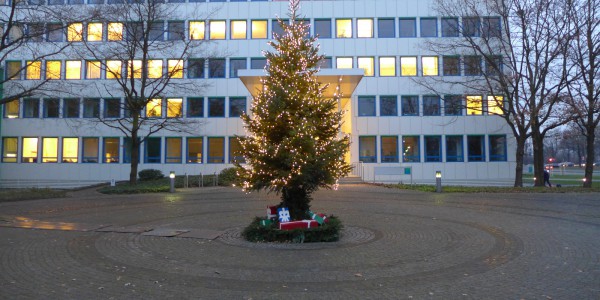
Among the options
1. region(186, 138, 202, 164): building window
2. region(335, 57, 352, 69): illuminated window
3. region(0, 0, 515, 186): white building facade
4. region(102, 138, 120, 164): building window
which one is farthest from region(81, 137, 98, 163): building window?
region(335, 57, 352, 69): illuminated window

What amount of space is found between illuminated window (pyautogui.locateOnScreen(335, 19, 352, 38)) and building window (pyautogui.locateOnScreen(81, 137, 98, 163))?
74.0ft

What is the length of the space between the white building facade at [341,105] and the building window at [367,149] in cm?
8

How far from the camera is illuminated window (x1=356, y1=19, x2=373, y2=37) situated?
34.8 m

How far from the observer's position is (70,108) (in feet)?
116

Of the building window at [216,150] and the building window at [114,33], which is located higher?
the building window at [114,33]

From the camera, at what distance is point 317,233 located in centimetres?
901

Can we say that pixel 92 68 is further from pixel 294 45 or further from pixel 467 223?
pixel 467 223

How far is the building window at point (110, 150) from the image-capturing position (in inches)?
1384

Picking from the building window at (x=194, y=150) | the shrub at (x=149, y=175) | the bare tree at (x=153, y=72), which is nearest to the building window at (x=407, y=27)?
the bare tree at (x=153, y=72)

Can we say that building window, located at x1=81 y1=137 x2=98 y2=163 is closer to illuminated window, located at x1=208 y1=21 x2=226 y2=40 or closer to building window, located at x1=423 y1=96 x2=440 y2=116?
illuminated window, located at x1=208 y1=21 x2=226 y2=40

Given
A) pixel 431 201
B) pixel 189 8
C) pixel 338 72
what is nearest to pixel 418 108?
pixel 338 72

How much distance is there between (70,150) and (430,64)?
31.4 metres

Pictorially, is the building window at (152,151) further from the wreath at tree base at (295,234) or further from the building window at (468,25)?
the wreath at tree base at (295,234)

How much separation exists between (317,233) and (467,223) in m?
4.88
